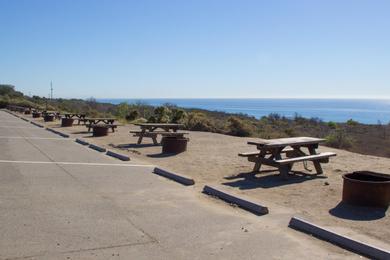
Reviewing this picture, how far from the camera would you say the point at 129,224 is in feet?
20.5

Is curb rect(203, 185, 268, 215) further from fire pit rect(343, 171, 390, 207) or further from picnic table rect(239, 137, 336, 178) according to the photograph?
picnic table rect(239, 137, 336, 178)

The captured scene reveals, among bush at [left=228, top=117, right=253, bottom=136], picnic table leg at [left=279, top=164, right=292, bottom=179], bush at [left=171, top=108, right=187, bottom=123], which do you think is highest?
bush at [left=171, top=108, right=187, bottom=123]

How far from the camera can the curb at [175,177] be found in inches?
371

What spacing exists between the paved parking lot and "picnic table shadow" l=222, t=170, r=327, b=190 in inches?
45.0

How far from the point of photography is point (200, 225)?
6.32 meters

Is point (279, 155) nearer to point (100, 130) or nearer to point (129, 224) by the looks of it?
point (129, 224)

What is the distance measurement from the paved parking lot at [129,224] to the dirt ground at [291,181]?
26.4 inches

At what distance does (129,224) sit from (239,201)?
203cm

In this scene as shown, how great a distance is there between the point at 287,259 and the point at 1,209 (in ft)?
12.9

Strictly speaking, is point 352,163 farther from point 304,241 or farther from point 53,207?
point 53,207

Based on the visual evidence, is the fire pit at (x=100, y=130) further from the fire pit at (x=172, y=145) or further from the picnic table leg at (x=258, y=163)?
the picnic table leg at (x=258, y=163)

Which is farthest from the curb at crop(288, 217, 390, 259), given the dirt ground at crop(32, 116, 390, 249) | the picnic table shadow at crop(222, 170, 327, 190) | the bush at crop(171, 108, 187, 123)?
the bush at crop(171, 108, 187, 123)

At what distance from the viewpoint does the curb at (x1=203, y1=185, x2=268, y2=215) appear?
708 cm

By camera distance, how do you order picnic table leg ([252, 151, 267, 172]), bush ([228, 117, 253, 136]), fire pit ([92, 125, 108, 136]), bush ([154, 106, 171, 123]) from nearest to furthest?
picnic table leg ([252, 151, 267, 172]), fire pit ([92, 125, 108, 136]), bush ([228, 117, 253, 136]), bush ([154, 106, 171, 123])
